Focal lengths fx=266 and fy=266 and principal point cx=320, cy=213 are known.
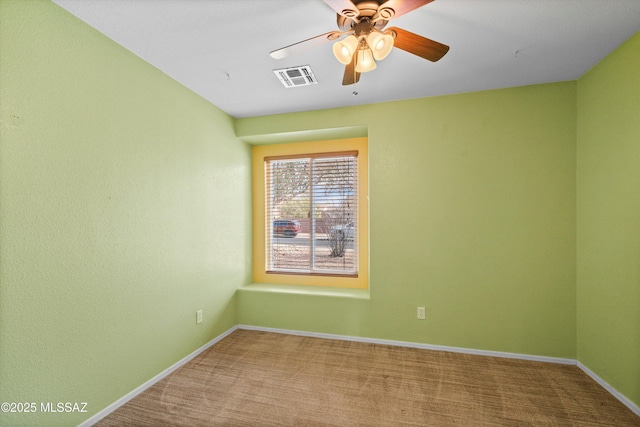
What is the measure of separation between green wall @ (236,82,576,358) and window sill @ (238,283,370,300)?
0.07 m

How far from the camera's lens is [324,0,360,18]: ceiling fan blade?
4.00ft

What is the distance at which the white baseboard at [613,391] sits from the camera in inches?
73.2

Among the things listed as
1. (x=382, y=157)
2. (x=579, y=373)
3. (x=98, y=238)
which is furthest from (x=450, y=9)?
(x=579, y=373)

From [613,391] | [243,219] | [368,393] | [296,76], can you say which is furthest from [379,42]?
[613,391]

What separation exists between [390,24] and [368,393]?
2.71 metres

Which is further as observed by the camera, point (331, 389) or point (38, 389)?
point (331, 389)

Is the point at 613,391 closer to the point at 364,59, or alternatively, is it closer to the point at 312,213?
the point at 364,59

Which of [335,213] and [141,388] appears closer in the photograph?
[141,388]

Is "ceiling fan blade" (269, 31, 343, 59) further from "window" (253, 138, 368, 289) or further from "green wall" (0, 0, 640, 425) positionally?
"window" (253, 138, 368, 289)

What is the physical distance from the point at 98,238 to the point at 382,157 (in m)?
2.60

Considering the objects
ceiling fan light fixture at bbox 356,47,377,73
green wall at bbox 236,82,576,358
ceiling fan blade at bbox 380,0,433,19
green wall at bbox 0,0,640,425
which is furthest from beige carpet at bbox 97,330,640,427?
ceiling fan blade at bbox 380,0,433,19

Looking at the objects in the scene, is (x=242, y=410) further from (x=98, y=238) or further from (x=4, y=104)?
(x=4, y=104)

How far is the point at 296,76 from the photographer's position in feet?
7.73

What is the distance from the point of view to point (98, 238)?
1.80 meters
